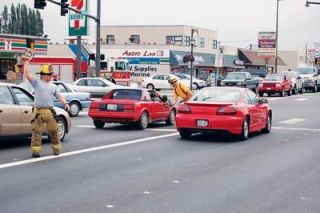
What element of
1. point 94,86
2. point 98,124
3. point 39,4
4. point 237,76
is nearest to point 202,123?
point 98,124

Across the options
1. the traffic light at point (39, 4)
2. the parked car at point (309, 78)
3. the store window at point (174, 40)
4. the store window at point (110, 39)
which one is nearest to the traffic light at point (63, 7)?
the traffic light at point (39, 4)

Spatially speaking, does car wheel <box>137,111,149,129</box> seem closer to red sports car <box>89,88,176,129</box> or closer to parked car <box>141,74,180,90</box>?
red sports car <box>89,88,176,129</box>

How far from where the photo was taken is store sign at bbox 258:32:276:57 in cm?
8400

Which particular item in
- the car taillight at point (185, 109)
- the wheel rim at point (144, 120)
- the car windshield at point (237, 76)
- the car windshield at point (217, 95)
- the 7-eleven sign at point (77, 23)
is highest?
the 7-eleven sign at point (77, 23)

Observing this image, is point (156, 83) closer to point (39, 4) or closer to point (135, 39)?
point (39, 4)

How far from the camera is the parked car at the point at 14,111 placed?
42.1ft

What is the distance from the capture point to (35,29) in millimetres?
110125

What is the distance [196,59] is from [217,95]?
56.4 meters

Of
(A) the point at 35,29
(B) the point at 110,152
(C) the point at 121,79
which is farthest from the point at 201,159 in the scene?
(A) the point at 35,29

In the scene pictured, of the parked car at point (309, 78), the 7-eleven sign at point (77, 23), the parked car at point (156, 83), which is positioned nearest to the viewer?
the 7-eleven sign at point (77, 23)

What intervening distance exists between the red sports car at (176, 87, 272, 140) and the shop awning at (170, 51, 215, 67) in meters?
53.0

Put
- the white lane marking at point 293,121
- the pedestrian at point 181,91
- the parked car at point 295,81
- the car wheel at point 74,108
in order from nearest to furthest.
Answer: the pedestrian at point 181,91 < the white lane marking at point 293,121 < the car wheel at point 74,108 < the parked car at point 295,81

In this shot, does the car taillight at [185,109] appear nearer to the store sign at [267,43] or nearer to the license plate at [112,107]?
the license plate at [112,107]

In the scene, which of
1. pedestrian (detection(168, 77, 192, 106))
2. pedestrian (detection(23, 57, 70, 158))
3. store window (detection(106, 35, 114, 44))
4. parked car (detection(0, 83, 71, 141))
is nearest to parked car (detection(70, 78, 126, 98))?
pedestrian (detection(168, 77, 192, 106))
